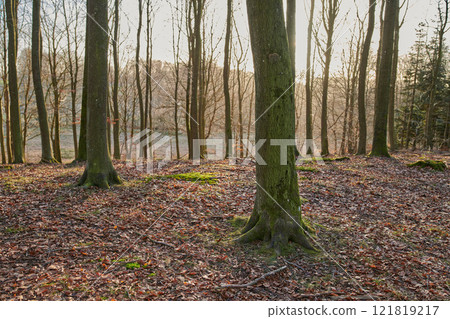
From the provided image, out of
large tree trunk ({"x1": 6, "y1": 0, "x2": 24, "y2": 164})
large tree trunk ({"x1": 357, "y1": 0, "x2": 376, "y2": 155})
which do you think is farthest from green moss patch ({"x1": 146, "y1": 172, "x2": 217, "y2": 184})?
large tree trunk ({"x1": 357, "y1": 0, "x2": 376, "y2": 155})

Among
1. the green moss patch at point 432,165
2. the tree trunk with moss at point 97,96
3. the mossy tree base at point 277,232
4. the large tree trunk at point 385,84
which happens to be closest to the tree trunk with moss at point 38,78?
the tree trunk with moss at point 97,96

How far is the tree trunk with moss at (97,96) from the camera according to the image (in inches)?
295

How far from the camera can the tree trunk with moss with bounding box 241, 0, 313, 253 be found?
14.6 feet

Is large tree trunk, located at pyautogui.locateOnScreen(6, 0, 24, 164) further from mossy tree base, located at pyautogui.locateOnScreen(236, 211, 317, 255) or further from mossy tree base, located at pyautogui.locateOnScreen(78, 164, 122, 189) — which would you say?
mossy tree base, located at pyautogui.locateOnScreen(236, 211, 317, 255)

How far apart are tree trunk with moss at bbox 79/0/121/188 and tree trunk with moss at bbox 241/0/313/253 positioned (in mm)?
4485

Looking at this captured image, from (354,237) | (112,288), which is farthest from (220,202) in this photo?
(112,288)

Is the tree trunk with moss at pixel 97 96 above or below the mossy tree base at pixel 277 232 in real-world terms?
above

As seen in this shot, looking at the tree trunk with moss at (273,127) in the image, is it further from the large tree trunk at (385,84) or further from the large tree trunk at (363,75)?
the large tree trunk at (363,75)

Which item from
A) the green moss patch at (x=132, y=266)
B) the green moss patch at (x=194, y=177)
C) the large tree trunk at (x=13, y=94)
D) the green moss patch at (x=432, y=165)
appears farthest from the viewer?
the large tree trunk at (x=13, y=94)

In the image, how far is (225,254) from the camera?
4562 millimetres

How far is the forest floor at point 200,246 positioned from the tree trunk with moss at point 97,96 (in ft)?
1.74

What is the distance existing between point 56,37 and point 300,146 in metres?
28.8

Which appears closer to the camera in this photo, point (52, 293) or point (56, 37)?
point (52, 293)

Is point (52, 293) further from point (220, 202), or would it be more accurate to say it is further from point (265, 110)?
point (220, 202)
